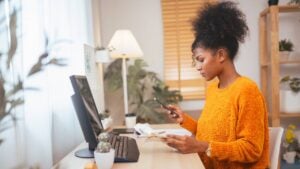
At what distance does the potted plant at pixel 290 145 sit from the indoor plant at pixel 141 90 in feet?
3.44

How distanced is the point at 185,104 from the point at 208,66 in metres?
1.73

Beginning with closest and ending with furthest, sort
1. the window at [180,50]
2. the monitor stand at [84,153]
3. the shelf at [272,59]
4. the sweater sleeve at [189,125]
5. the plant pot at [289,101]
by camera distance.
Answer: the monitor stand at [84,153] → the sweater sleeve at [189,125] → the shelf at [272,59] → the plant pot at [289,101] → the window at [180,50]

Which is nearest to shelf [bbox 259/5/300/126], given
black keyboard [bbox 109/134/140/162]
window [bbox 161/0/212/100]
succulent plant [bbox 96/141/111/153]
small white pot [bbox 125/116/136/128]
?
window [bbox 161/0/212/100]

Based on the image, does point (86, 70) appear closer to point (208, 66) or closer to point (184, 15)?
point (208, 66)

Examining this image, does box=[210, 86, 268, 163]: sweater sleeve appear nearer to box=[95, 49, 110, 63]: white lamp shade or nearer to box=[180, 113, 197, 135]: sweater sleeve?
box=[180, 113, 197, 135]: sweater sleeve

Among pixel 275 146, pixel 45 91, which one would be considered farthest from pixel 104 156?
pixel 275 146

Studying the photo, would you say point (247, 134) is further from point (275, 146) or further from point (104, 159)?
point (104, 159)

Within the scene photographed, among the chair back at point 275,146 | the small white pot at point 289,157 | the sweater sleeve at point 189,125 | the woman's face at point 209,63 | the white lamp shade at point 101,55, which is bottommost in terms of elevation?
the small white pot at point 289,157

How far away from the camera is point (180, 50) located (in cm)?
297

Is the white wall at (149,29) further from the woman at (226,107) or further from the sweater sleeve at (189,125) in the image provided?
the woman at (226,107)

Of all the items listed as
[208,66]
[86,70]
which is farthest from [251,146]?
[86,70]

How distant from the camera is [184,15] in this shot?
296 cm

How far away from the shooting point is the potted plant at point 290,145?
2686 millimetres

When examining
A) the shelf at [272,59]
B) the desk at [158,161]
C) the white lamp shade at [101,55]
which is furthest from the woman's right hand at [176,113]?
the shelf at [272,59]
